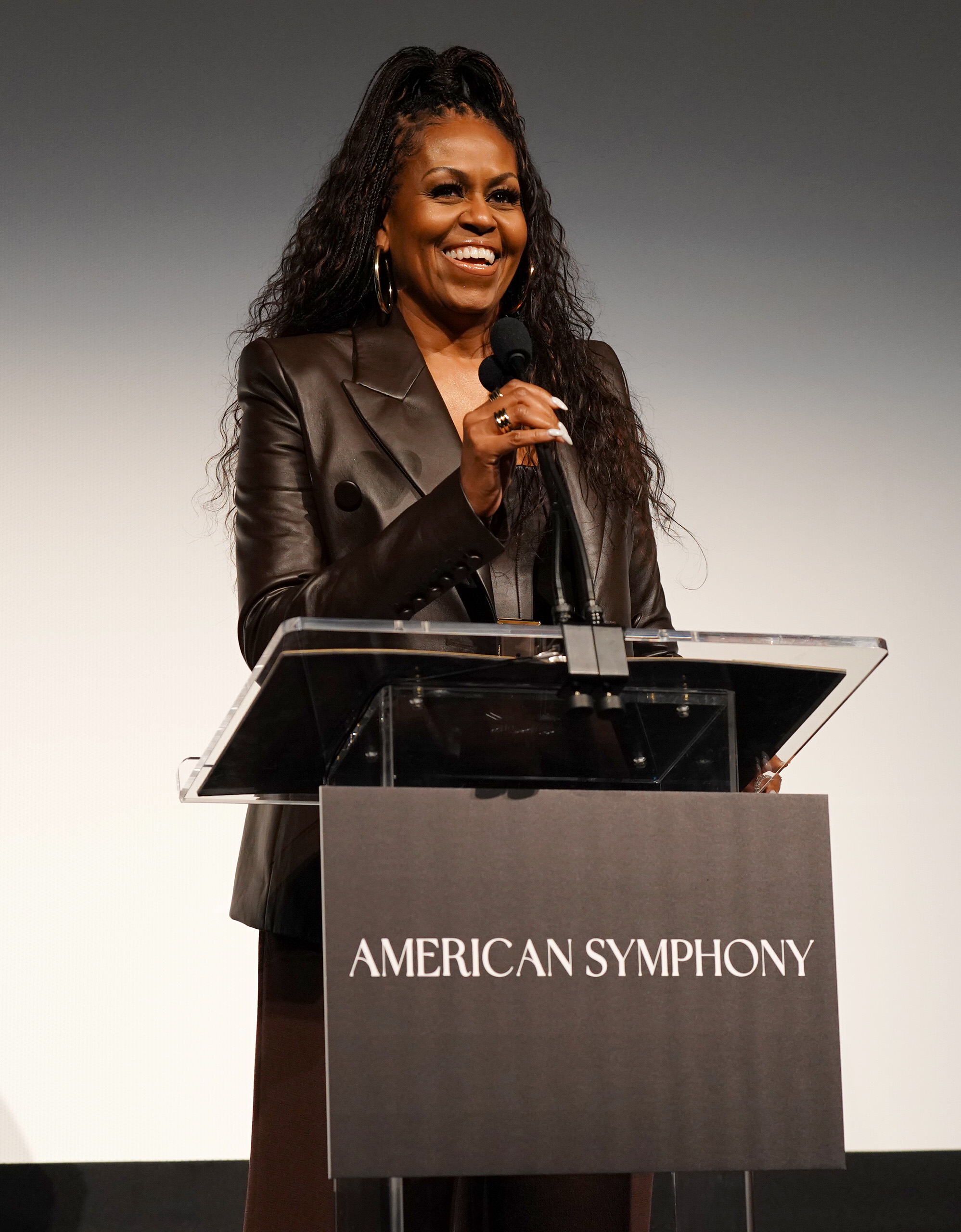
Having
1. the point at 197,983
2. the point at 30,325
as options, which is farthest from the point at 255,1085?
the point at 30,325

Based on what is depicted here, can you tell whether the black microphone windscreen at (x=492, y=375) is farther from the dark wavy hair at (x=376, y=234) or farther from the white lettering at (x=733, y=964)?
the white lettering at (x=733, y=964)

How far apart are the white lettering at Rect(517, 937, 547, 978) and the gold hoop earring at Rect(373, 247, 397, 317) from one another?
110cm

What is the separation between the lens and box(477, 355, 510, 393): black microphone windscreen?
4.63 ft

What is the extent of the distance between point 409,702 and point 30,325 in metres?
2.26

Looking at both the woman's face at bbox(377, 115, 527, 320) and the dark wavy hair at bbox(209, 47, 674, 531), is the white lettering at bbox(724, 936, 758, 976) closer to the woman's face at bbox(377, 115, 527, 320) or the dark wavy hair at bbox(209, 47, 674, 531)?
the dark wavy hair at bbox(209, 47, 674, 531)

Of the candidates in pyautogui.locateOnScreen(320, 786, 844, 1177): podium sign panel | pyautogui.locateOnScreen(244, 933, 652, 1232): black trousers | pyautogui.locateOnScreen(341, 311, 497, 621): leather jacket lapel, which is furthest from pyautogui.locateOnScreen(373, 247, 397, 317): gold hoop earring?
pyautogui.locateOnScreen(320, 786, 844, 1177): podium sign panel

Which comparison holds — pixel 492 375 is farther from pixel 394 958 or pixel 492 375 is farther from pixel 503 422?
pixel 394 958

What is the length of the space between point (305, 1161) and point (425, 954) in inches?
24.1

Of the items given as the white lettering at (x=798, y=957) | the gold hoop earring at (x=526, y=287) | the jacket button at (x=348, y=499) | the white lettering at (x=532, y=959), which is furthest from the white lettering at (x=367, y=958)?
the gold hoop earring at (x=526, y=287)

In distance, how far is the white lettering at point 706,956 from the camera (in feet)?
3.61

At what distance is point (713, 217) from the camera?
3.44 metres

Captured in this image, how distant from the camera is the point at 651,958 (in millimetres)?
1095

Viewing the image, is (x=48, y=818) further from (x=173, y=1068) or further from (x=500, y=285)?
(x=500, y=285)

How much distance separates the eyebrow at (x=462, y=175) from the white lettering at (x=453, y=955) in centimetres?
114
